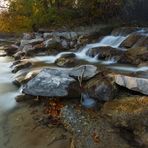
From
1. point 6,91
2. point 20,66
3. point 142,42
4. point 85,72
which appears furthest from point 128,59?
point 6,91

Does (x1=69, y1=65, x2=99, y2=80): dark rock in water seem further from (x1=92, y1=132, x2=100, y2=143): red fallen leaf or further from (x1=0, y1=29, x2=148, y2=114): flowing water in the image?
(x1=92, y1=132, x2=100, y2=143): red fallen leaf

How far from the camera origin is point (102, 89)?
6000 mm

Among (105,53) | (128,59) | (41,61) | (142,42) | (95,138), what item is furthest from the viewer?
(41,61)

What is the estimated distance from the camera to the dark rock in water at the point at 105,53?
10087mm

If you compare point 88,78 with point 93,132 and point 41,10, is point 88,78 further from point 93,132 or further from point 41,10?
point 41,10

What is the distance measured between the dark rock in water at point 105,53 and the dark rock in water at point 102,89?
3.65 m

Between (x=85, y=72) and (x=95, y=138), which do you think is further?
(x=85, y=72)

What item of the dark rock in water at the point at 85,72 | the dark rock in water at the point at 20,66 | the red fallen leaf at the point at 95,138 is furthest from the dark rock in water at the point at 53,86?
the dark rock in water at the point at 20,66

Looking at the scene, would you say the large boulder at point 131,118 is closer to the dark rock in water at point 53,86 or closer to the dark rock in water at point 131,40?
the dark rock in water at point 53,86

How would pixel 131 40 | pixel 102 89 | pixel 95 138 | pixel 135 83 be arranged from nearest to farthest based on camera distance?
pixel 95 138 → pixel 135 83 → pixel 102 89 → pixel 131 40

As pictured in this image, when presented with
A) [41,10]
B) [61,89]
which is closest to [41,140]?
[61,89]

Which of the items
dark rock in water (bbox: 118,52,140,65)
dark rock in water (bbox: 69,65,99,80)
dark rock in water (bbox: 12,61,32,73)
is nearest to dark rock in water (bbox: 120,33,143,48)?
dark rock in water (bbox: 118,52,140,65)

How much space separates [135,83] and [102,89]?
2.29 feet

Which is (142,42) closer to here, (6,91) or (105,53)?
(105,53)
